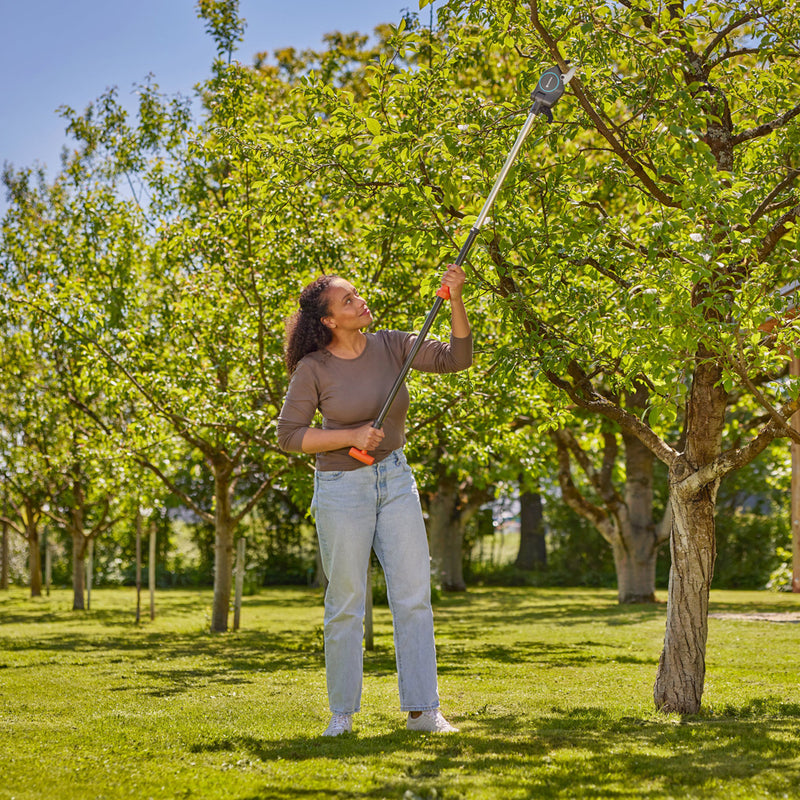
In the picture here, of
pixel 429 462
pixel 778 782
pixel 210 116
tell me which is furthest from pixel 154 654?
pixel 429 462

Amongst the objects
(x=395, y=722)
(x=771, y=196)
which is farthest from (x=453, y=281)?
(x=395, y=722)

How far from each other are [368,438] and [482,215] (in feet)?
3.54

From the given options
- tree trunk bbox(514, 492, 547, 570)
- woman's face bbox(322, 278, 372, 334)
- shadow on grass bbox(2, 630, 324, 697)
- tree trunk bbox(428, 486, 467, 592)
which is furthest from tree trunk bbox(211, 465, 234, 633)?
tree trunk bbox(514, 492, 547, 570)

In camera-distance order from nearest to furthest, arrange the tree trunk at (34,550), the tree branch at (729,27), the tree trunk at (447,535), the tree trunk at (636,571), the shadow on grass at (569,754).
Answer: the shadow on grass at (569,754)
the tree branch at (729,27)
the tree trunk at (636,571)
the tree trunk at (34,550)
the tree trunk at (447,535)

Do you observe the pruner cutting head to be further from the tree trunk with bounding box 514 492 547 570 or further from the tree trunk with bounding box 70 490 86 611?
the tree trunk with bounding box 514 492 547 570

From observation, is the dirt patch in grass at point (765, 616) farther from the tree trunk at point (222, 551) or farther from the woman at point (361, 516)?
the woman at point (361, 516)

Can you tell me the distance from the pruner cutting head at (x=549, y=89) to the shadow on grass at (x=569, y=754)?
8.92 feet

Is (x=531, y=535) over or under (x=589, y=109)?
under

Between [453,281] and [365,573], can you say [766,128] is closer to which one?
[453,281]

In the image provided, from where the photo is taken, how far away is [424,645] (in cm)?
446

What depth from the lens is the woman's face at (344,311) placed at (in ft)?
15.0

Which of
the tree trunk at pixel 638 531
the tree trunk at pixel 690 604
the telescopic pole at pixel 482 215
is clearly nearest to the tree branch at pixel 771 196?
the telescopic pole at pixel 482 215

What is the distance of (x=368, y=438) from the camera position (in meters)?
4.26

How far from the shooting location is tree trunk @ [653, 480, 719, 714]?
5324 mm
